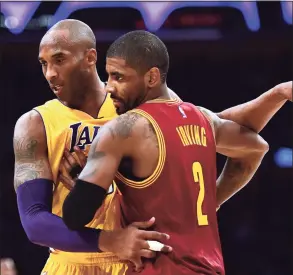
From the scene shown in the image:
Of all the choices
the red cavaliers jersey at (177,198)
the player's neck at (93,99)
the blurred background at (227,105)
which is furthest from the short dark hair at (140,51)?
the blurred background at (227,105)

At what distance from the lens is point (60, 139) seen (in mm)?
3162

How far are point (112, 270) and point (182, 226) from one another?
23.4 inches

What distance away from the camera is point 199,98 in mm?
10125

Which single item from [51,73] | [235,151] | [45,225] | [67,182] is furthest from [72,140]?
[235,151]

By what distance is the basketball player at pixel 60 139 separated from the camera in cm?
298

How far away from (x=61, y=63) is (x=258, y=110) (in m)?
0.94

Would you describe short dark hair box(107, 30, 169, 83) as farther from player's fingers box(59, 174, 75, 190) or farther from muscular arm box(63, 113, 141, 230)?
player's fingers box(59, 174, 75, 190)

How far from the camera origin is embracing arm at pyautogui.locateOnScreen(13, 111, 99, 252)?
2.86m

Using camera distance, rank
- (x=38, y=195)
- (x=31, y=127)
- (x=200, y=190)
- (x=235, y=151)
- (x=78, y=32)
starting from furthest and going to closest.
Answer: (x=235, y=151), (x=78, y=32), (x=31, y=127), (x=38, y=195), (x=200, y=190)

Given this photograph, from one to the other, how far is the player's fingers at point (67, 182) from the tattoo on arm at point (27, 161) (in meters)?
0.12

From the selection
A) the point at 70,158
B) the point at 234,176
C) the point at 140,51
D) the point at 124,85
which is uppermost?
the point at 140,51

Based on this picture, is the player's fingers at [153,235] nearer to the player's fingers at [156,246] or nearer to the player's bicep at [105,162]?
the player's fingers at [156,246]

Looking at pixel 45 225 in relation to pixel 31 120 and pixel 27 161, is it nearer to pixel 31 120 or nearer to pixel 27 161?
pixel 27 161

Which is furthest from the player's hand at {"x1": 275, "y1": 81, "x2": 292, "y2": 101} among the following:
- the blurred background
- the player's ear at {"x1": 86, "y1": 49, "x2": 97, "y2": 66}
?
the blurred background
